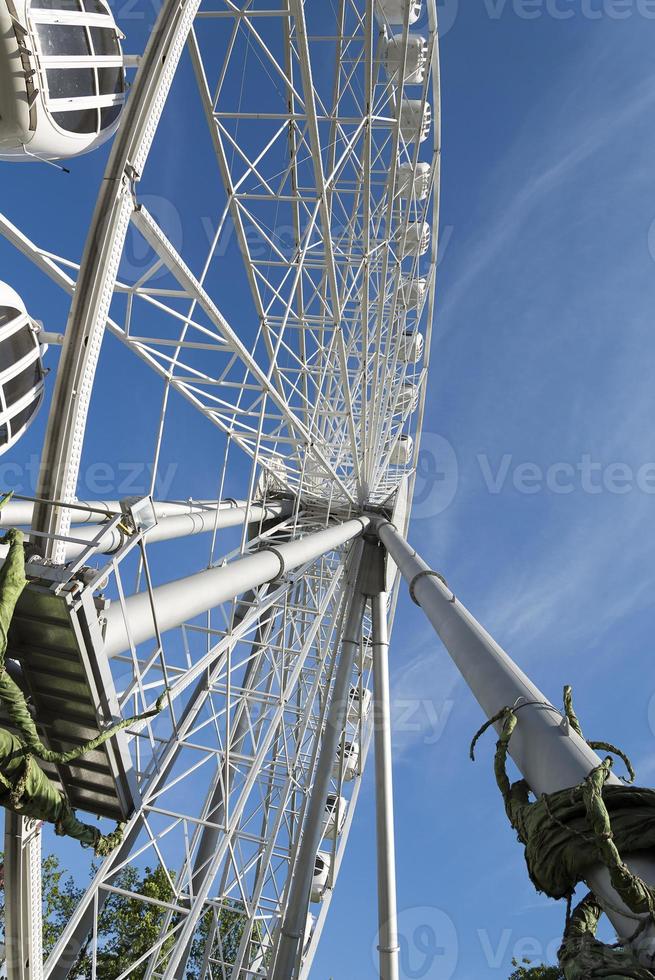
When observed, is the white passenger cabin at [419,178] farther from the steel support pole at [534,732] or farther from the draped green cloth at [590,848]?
the draped green cloth at [590,848]

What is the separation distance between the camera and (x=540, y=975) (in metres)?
23.0

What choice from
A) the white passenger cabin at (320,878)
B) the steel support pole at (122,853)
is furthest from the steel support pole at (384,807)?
the white passenger cabin at (320,878)

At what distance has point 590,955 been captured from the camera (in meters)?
2.25

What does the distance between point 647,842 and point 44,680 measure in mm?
4452

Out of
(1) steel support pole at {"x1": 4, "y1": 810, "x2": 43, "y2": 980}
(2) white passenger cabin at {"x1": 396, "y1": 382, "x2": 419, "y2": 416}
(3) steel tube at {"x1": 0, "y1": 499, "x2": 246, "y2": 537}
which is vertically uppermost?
(2) white passenger cabin at {"x1": 396, "y1": 382, "x2": 419, "y2": 416}

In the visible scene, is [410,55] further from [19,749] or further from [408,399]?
[19,749]

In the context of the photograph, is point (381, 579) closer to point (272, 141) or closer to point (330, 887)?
point (330, 887)

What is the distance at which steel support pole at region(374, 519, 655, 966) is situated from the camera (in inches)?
93.9

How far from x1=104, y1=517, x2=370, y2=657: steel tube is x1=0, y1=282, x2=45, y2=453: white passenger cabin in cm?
232

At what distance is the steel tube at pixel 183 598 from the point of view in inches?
207

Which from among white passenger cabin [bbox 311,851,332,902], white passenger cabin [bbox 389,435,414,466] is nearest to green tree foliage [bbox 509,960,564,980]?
white passenger cabin [bbox 311,851,332,902]

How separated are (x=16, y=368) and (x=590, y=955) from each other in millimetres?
6687

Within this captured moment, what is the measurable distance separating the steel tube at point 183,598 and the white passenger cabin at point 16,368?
91.2 inches

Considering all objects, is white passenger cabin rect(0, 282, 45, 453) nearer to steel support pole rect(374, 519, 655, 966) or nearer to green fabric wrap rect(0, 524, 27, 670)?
green fabric wrap rect(0, 524, 27, 670)
